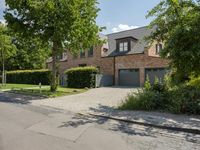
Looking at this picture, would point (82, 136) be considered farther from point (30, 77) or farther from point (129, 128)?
point (30, 77)

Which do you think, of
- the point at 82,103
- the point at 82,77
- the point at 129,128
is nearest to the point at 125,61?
the point at 82,77

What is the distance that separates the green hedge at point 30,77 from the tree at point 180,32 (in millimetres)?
20462

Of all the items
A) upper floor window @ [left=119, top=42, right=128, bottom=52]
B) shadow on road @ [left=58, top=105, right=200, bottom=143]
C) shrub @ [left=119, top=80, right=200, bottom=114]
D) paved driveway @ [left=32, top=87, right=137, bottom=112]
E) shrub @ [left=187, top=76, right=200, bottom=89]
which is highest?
upper floor window @ [left=119, top=42, right=128, bottom=52]

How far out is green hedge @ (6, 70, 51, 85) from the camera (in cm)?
3139

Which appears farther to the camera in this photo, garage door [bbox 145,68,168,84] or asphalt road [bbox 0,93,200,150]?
garage door [bbox 145,68,168,84]

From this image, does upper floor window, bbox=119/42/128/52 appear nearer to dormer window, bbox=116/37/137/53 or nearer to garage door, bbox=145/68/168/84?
dormer window, bbox=116/37/137/53

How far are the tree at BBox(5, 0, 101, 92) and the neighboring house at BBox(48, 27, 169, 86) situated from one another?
7.92 metres

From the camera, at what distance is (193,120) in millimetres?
9570

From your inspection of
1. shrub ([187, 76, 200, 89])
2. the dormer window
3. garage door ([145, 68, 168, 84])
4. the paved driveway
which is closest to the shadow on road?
the paved driveway

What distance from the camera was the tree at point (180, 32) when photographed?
11.0m

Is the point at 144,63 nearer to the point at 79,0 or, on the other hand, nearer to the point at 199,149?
the point at 79,0

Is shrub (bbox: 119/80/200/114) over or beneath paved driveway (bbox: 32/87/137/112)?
over

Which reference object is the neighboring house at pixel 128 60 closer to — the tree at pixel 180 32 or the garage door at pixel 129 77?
the garage door at pixel 129 77

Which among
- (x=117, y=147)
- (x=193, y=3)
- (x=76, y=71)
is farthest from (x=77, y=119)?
(x=76, y=71)
